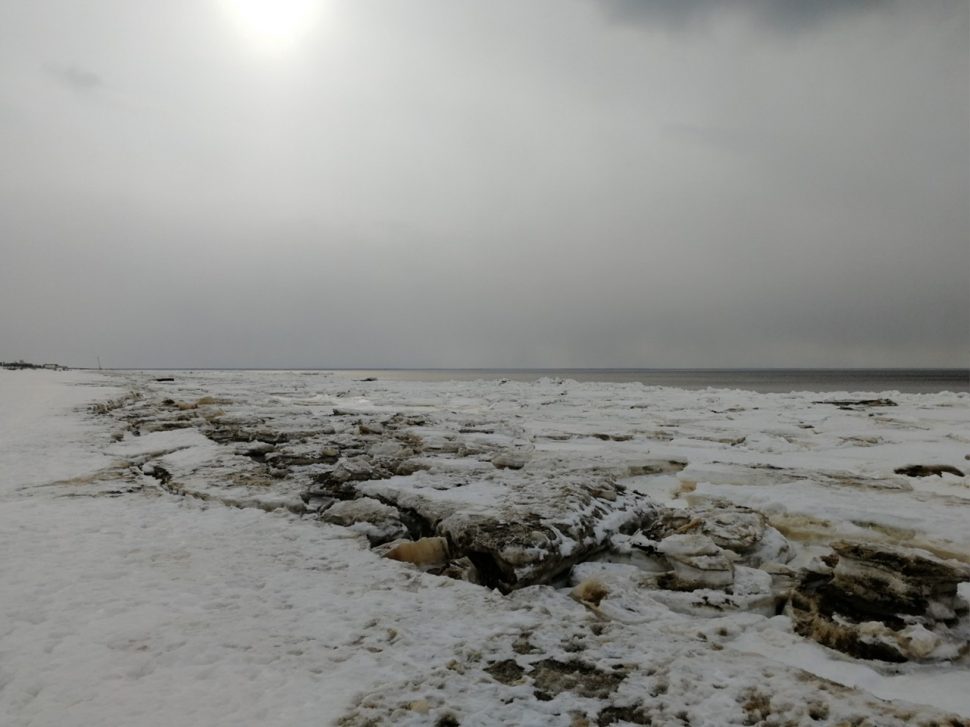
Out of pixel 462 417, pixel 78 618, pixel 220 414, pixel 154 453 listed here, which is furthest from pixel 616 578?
pixel 220 414

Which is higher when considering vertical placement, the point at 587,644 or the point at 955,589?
the point at 955,589

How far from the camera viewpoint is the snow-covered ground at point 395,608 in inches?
121

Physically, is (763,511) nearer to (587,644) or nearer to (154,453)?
(587,644)

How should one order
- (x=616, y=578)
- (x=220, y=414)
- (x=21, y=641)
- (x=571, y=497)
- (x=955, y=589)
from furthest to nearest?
(x=220, y=414)
(x=571, y=497)
(x=616, y=578)
(x=955, y=589)
(x=21, y=641)

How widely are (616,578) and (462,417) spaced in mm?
13117

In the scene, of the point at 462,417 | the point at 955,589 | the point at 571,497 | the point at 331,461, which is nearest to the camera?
the point at 955,589

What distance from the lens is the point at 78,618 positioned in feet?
12.9

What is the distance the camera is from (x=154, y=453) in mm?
10461

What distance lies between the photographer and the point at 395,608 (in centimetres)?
434

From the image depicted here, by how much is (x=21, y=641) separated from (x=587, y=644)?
389cm

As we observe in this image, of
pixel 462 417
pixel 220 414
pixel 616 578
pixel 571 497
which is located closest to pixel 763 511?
pixel 571 497

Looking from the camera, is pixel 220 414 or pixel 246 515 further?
pixel 220 414

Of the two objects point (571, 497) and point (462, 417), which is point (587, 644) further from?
point (462, 417)

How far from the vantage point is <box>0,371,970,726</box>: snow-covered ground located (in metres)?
3.09
